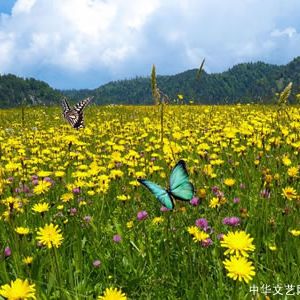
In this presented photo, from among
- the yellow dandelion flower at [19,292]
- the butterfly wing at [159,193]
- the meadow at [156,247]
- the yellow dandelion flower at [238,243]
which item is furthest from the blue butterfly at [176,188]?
the yellow dandelion flower at [19,292]

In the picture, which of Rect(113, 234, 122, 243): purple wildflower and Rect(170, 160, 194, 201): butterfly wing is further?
Rect(113, 234, 122, 243): purple wildflower

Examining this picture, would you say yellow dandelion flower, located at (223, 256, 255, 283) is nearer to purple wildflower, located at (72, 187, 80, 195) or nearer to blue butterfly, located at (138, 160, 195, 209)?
blue butterfly, located at (138, 160, 195, 209)

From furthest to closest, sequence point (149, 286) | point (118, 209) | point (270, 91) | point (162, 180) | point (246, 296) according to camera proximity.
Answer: point (270, 91), point (162, 180), point (118, 209), point (149, 286), point (246, 296)

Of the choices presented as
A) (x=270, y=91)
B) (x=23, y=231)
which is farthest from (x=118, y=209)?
(x=270, y=91)

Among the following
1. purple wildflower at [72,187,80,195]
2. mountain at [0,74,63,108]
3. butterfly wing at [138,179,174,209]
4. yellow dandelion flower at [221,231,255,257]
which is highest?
mountain at [0,74,63,108]

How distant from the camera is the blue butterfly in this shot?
2375 millimetres

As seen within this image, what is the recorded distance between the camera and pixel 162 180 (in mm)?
4918

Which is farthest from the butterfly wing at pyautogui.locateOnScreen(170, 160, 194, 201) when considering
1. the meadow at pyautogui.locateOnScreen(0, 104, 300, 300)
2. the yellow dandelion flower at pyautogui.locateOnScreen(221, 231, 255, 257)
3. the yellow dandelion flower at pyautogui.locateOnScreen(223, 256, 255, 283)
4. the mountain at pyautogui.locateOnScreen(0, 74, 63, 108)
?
the mountain at pyautogui.locateOnScreen(0, 74, 63, 108)

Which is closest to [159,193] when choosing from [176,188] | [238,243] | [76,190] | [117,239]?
[176,188]

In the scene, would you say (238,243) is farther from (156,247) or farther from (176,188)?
(156,247)

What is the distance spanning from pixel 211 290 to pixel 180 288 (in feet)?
0.87

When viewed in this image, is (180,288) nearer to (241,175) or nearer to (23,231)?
(23,231)

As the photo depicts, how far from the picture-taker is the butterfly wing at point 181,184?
239cm

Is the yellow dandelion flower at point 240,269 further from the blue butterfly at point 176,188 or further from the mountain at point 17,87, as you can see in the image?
the mountain at point 17,87
